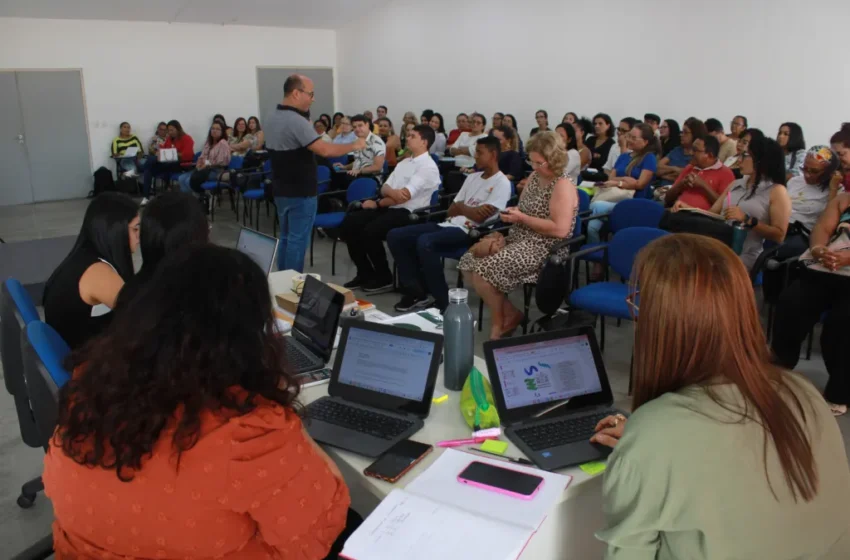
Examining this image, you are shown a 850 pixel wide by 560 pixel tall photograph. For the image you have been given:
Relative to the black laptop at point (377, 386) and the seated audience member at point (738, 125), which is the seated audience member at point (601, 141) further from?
the black laptop at point (377, 386)

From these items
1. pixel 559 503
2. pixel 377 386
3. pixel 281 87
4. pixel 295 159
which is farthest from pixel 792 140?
pixel 281 87

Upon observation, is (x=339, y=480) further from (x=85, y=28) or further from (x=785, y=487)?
(x=85, y=28)

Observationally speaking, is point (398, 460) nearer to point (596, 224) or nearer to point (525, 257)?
point (525, 257)

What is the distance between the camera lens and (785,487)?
1.15m

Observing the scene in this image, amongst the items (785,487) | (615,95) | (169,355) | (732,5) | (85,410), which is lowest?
(785,487)

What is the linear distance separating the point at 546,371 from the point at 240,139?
9199 millimetres

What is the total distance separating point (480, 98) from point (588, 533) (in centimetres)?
884

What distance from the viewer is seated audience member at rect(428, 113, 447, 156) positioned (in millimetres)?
9375

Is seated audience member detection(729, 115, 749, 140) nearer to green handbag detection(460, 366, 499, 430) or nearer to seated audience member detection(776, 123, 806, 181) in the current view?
seated audience member detection(776, 123, 806, 181)

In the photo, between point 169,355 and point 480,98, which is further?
point 480,98

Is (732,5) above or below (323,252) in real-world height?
above

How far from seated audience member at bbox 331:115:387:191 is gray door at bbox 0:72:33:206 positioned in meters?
5.25

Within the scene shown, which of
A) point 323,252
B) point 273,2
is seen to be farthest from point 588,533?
point 273,2

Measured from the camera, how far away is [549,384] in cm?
176
